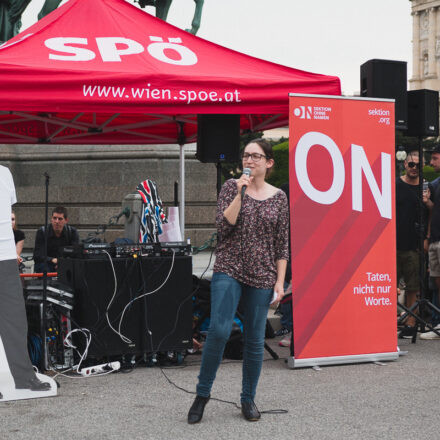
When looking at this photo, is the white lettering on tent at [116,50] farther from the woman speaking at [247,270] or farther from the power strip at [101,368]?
the power strip at [101,368]

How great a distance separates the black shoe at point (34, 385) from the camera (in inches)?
216

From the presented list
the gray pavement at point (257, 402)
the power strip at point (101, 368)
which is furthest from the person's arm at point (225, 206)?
the power strip at point (101, 368)

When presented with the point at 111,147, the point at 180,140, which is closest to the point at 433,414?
the point at 180,140

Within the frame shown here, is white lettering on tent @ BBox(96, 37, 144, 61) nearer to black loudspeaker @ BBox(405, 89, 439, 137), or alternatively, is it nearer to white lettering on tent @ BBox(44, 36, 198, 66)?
white lettering on tent @ BBox(44, 36, 198, 66)

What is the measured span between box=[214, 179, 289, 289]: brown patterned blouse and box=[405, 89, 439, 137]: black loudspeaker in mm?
3823

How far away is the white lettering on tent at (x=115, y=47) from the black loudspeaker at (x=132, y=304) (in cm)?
187

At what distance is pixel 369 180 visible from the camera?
22.6 ft

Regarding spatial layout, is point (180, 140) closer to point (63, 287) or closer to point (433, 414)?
point (63, 287)

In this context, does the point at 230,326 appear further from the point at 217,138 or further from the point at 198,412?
the point at 217,138

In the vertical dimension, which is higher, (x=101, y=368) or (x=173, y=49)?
(x=173, y=49)

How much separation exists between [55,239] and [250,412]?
4776 millimetres

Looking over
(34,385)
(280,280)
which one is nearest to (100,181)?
(34,385)

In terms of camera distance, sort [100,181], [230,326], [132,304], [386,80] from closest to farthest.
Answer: [230,326]
[132,304]
[386,80]
[100,181]

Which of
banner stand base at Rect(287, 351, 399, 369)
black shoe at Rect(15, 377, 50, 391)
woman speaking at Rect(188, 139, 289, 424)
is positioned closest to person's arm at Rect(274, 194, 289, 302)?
woman speaking at Rect(188, 139, 289, 424)
